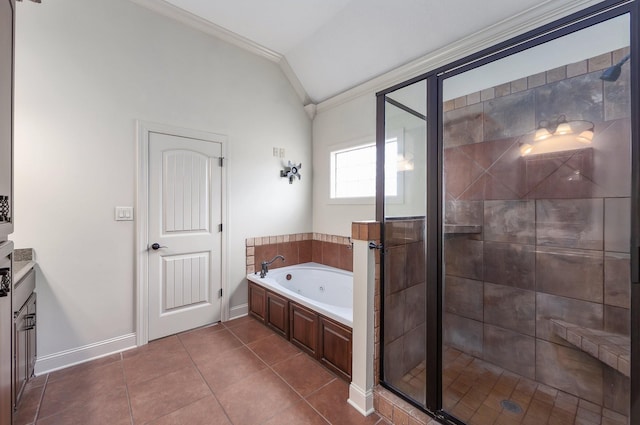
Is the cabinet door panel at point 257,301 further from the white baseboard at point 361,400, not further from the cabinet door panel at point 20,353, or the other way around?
the cabinet door panel at point 20,353

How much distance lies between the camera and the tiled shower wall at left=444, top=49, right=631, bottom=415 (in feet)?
4.53

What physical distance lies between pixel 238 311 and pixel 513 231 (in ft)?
9.26

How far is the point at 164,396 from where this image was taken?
1.80 metres

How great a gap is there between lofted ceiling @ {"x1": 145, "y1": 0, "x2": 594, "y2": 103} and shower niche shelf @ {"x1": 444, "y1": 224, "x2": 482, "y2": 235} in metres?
1.55

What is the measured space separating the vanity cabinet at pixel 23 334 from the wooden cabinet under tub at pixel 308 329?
172 cm

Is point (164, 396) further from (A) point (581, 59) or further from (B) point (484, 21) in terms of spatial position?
(B) point (484, 21)

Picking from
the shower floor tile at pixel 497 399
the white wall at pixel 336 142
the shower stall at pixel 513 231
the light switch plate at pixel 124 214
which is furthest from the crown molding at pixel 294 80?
the shower floor tile at pixel 497 399

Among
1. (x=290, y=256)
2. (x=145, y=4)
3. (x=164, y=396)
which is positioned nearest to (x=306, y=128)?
(x=290, y=256)

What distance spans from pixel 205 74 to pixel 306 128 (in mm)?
1396

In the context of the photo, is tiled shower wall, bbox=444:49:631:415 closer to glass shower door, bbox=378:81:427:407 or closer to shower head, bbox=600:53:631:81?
shower head, bbox=600:53:631:81

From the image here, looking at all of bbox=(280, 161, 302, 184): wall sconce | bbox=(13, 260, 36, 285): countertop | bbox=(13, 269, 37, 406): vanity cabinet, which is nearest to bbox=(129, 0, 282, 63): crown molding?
bbox=(280, 161, 302, 184): wall sconce

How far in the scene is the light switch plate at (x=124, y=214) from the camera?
236cm

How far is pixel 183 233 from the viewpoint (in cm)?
272

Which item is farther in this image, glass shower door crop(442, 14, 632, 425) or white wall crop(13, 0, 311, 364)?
white wall crop(13, 0, 311, 364)
